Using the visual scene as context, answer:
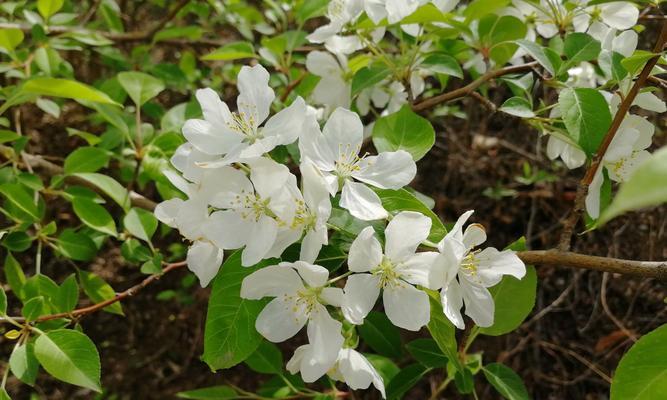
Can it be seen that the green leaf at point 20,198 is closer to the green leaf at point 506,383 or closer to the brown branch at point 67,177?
the brown branch at point 67,177

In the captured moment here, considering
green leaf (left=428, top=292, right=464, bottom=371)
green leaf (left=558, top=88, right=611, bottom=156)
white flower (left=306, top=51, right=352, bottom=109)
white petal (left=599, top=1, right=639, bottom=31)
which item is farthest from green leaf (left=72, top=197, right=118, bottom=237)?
white petal (left=599, top=1, right=639, bottom=31)

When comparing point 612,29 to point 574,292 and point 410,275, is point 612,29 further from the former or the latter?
point 574,292

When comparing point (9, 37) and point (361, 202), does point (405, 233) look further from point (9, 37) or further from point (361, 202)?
point (9, 37)

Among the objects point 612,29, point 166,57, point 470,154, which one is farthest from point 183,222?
point 166,57

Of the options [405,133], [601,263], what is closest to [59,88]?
[405,133]

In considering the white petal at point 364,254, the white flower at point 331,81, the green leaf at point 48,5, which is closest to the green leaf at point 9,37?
the green leaf at point 48,5

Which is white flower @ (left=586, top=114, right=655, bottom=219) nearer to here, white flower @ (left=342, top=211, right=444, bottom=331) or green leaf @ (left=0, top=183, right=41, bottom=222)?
white flower @ (left=342, top=211, right=444, bottom=331)
